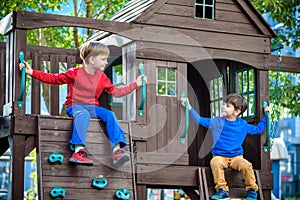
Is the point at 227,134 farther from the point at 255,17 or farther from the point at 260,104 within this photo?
the point at 255,17

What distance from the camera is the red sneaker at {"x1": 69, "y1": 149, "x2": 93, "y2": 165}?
7.53 metres

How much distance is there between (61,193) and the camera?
7.33 metres

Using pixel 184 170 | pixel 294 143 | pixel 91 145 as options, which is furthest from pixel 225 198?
pixel 294 143

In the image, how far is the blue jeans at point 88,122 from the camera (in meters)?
7.65

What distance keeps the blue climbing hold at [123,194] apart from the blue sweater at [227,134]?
1.51m

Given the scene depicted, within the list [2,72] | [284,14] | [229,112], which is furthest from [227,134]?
[284,14]

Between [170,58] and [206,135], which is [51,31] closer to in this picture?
[206,135]

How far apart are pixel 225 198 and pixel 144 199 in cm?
99

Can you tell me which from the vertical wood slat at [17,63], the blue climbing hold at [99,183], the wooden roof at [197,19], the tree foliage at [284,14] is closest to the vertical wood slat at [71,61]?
the wooden roof at [197,19]

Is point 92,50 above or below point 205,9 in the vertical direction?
below

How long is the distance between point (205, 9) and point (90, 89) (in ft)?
6.99

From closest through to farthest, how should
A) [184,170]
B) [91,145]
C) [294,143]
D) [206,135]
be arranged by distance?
[91,145] < [184,170] < [206,135] < [294,143]

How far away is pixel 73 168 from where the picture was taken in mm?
7621

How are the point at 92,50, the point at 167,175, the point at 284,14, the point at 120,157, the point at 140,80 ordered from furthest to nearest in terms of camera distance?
the point at 284,14
the point at 167,175
the point at 140,80
the point at 92,50
the point at 120,157
